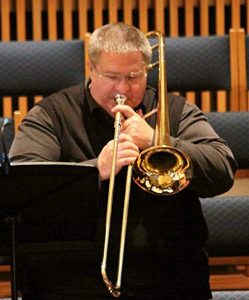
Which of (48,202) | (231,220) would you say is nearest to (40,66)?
(231,220)

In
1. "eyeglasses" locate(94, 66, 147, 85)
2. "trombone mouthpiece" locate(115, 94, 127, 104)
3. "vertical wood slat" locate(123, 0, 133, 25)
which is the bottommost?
"trombone mouthpiece" locate(115, 94, 127, 104)

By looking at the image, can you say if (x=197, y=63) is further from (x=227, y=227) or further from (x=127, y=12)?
(x=227, y=227)

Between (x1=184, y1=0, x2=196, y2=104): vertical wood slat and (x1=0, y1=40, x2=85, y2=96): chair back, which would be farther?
(x1=184, y1=0, x2=196, y2=104): vertical wood slat

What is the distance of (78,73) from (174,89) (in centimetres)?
32

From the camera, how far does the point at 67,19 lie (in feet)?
9.63

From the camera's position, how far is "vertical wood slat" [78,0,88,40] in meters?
2.93

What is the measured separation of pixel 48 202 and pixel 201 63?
4.16 ft

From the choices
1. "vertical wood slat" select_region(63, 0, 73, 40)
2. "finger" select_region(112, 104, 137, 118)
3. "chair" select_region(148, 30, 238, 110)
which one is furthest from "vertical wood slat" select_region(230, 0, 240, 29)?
"finger" select_region(112, 104, 137, 118)

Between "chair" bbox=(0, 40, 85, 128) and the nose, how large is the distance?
33.7 inches

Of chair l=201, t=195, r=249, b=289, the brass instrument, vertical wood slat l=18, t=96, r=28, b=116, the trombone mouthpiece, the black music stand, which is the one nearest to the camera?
the black music stand

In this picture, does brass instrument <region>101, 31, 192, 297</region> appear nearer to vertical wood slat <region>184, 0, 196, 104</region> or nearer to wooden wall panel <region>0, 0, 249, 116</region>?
wooden wall panel <region>0, 0, 249, 116</region>

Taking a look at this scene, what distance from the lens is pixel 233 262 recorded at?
7.52 feet

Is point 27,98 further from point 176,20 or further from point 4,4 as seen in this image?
point 176,20

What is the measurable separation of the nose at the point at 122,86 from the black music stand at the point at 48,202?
0.35 meters
